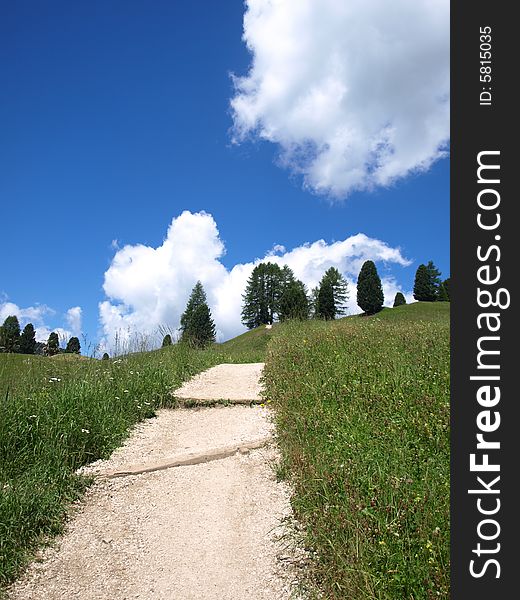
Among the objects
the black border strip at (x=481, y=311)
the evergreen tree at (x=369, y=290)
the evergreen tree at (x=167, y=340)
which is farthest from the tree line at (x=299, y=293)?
the black border strip at (x=481, y=311)

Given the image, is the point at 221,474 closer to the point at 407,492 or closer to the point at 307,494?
the point at 307,494

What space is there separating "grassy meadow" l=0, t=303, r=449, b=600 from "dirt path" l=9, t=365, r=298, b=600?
0.26 m

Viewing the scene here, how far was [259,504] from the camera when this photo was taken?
17.1 feet

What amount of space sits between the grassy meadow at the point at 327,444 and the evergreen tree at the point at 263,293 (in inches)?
2372

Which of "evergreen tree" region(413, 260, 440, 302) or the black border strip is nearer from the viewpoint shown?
the black border strip

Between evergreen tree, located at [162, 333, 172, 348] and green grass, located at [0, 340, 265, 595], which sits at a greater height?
evergreen tree, located at [162, 333, 172, 348]

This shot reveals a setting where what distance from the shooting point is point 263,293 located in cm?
7175

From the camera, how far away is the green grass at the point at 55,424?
4746mm

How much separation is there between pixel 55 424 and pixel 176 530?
8.06ft

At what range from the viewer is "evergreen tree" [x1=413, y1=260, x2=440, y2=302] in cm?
6794

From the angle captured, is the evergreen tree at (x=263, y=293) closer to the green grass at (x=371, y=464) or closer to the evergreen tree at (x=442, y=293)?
the evergreen tree at (x=442, y=293)

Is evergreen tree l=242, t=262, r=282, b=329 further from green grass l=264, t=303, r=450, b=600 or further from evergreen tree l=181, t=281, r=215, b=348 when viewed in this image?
green grass l=264, t=303, r=450, b=600

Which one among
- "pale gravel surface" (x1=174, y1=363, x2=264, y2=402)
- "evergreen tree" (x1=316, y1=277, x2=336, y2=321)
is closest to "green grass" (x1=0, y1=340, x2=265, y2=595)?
"pale gravel surface" (x1=174, y1=363, x2=264, y2=402)

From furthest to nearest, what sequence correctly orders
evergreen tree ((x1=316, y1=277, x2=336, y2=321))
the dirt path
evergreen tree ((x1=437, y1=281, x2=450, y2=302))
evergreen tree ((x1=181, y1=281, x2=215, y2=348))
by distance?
evergreen tree ((x1=437, y1=281, x2=450, y2=302)) → evergreen tree ((x1=316, y1=277, x2=336, y2=321)) → evergreen tree ((x1=181, y1=281, x2=215, y2=348)) → the dirt path
